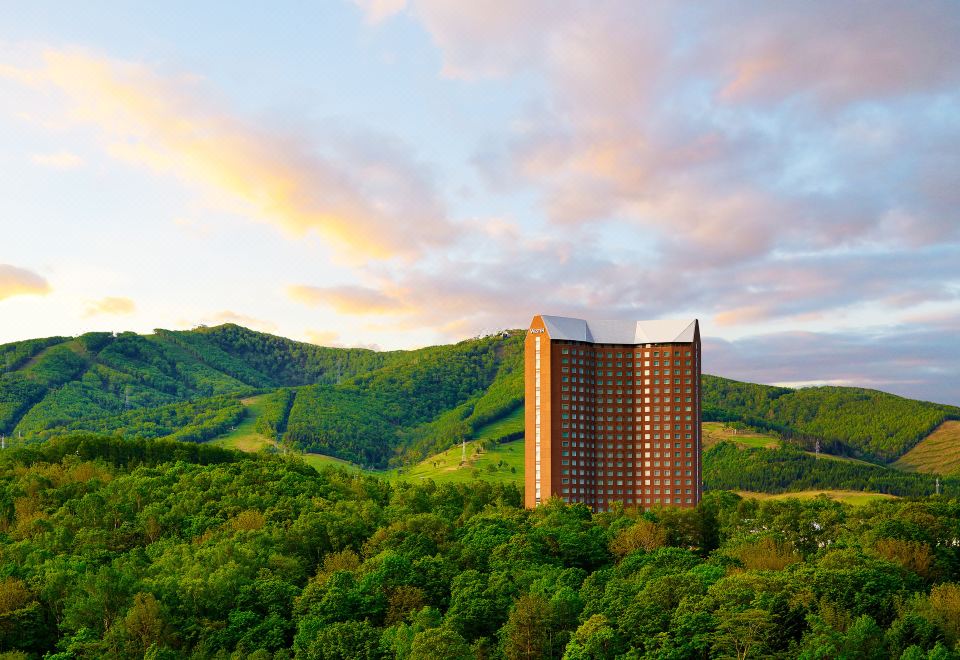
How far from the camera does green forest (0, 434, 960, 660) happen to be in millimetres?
121250

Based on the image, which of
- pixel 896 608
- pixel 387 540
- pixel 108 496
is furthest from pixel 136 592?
pixel 896 608

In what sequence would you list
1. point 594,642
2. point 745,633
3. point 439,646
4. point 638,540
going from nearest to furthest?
point 745,633, point 439,646, point 594,642, point 638,540

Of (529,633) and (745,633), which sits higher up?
(745,633)

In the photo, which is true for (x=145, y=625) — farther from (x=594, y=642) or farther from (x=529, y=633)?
(x=594, y=642)

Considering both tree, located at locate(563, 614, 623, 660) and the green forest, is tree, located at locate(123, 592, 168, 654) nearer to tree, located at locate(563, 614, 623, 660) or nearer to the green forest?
the green forest

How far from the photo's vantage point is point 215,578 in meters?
144

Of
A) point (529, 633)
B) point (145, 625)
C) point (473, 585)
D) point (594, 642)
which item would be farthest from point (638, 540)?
point (145, 625)

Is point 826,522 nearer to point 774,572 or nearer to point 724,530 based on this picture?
point 724,530

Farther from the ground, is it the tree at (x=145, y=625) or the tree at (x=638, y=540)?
the tree at (x=638, y=540)

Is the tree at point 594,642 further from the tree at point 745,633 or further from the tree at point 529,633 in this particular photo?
the tree at point 745,633

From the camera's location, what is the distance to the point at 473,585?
5684 inches

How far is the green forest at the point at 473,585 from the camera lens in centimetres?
12125

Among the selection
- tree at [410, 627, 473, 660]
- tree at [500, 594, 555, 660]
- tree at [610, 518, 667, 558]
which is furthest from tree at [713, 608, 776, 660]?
tree at [610, 518, 667, 558]

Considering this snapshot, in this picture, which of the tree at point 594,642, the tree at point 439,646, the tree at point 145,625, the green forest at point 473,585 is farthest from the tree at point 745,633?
the tree at point 145,625
